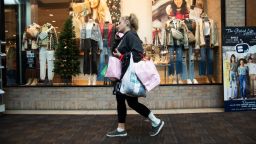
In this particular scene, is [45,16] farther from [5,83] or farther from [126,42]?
[126,42]

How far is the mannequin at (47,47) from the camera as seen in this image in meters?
10.1

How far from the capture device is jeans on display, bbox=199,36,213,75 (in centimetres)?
995

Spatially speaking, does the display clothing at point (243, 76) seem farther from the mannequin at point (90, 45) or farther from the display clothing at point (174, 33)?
the mannequin at point (90, 45)

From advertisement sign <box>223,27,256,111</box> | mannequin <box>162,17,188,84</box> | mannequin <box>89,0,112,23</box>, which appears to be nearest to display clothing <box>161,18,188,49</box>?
mannequin <box>162,17,188,84</box>

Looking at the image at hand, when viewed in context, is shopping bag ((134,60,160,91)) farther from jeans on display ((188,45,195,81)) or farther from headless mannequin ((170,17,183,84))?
jeans on display ((188,45,195,81))

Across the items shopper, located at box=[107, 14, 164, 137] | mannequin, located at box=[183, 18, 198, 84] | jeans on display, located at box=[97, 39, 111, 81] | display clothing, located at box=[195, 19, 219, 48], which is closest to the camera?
shopper, located at box=[107, 14, 164, 137]

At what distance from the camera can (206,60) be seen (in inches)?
396

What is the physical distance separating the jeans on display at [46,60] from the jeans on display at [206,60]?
11.2ft

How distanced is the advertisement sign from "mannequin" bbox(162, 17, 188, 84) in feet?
3.62

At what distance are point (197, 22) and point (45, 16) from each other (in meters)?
3.50

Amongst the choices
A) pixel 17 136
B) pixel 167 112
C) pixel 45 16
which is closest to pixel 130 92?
pixel 17 136

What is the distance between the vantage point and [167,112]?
367 inches

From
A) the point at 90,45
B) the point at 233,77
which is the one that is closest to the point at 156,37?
the point at 90,45

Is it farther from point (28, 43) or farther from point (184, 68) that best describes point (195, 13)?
point (28, 43)
